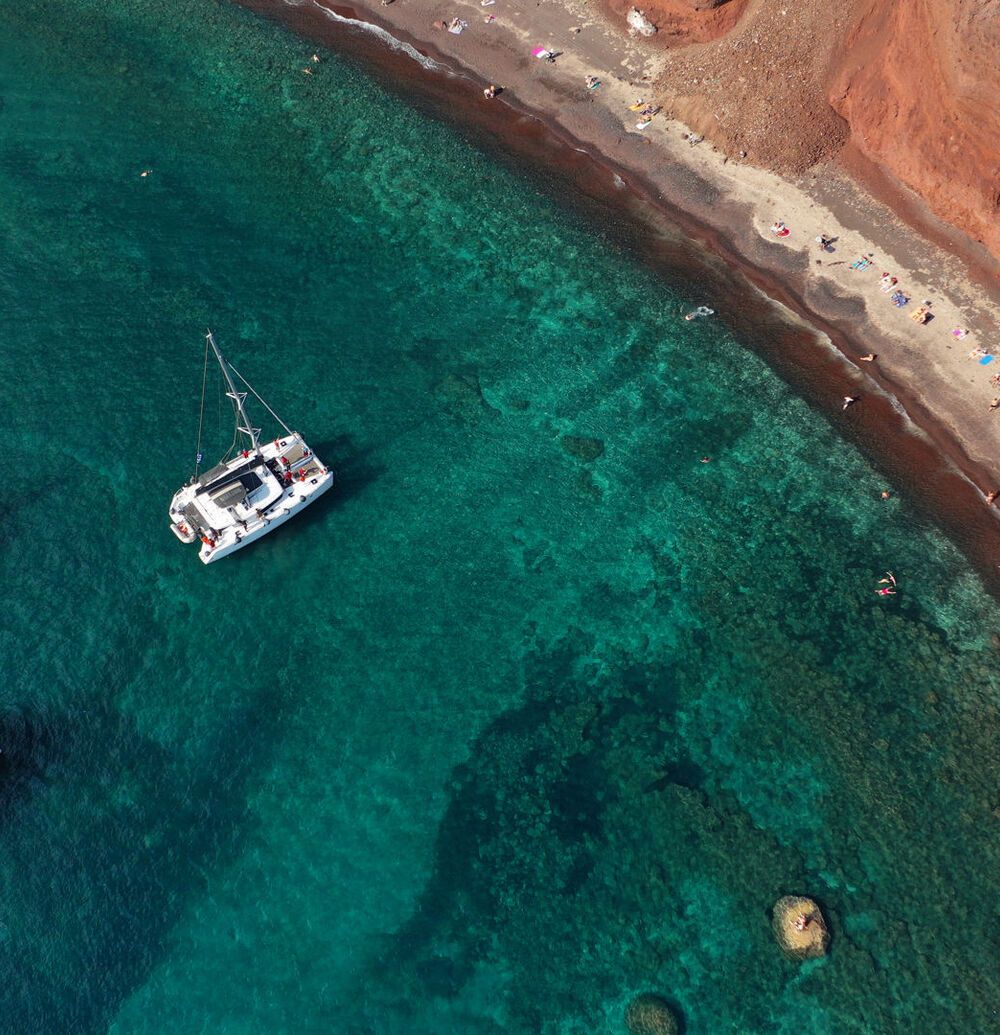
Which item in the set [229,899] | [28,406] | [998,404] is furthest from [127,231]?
[998,404]

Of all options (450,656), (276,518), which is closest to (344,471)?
(276,518)

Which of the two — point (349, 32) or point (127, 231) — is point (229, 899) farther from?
point (349, 32)

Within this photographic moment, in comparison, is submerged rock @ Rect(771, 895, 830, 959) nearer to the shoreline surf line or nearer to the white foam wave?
the shoreline surf line

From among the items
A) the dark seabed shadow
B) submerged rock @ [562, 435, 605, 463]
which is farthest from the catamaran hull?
submerged rock @ [562, 435, 605, 463]

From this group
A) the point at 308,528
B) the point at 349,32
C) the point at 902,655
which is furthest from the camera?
the point at 349,32

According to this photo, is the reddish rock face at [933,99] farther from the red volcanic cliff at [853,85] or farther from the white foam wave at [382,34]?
the white foam wave at [382,34]

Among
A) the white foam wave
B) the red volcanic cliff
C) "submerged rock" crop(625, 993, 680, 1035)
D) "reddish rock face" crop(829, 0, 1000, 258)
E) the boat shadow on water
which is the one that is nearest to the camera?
"submerged rock" crop(625, 993, 680, 1035)
